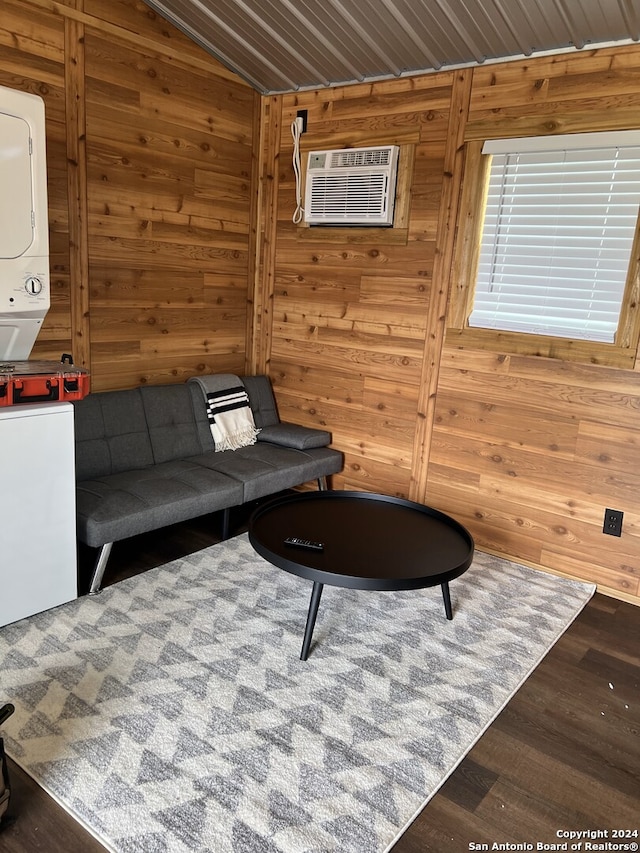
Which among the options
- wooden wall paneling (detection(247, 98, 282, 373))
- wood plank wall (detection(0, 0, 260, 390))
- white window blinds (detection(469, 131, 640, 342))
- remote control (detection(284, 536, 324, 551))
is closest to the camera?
remote control (detection(284, 536, 324, 551))

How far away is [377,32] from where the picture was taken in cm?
304

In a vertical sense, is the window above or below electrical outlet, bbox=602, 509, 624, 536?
above

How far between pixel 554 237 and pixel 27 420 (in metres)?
A: 2.41

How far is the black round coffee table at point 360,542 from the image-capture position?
2.26 meters

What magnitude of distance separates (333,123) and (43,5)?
155cm

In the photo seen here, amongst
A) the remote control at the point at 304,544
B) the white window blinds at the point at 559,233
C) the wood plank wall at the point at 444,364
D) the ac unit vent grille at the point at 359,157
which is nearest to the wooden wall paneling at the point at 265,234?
the wood plank wall at the point at 444,364

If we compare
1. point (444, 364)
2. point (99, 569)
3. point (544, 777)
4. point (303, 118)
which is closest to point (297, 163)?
point (303, 118)

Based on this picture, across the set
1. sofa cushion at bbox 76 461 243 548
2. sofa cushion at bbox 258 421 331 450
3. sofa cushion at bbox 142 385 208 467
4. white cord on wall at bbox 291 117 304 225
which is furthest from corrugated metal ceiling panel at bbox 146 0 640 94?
sofa cushion at bbox 76 461 243 548

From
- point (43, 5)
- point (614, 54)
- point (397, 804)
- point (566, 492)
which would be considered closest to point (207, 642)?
point (397, 804)

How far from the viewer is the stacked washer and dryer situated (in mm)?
2301

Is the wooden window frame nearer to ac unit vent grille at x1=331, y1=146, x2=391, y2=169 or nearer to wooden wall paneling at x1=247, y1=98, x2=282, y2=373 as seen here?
ac unit vent grille at x1=331, y1=146, x2=391, y2=169

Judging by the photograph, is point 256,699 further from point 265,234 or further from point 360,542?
point 265,234

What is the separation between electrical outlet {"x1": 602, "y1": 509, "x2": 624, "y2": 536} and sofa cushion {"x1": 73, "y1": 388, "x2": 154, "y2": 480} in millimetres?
2241

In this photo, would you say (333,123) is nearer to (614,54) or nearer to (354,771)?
(614,54)
